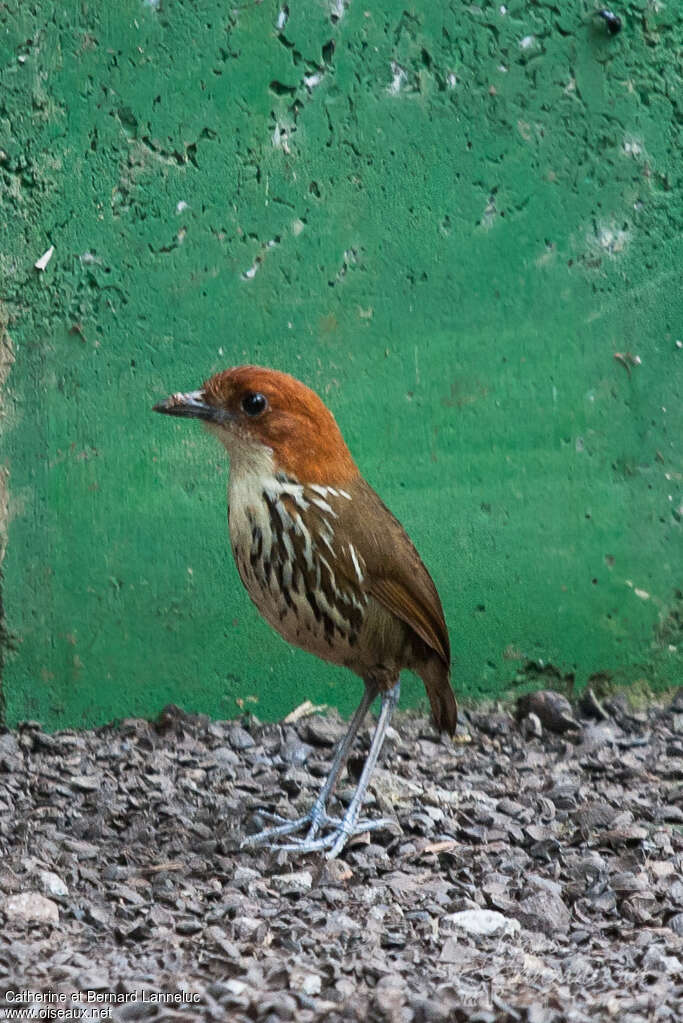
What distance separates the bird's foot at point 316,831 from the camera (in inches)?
166

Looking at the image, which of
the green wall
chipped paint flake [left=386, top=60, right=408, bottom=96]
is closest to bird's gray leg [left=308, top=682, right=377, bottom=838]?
the green wall

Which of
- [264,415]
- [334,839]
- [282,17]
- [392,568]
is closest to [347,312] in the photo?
[282,17]

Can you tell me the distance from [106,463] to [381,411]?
111cm

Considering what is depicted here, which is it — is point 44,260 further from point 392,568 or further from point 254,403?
point 392,568

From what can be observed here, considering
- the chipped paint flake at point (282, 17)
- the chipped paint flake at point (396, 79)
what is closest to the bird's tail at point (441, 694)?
the chipped paint flake at point (396, 79)

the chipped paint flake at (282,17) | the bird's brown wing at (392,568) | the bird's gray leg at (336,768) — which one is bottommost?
the bird's gray leg at (336,768)

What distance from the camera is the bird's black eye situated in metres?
4.08

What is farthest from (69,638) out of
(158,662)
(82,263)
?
(82,263)

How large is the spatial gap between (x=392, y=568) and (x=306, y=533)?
0.33m

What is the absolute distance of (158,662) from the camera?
17.3ft

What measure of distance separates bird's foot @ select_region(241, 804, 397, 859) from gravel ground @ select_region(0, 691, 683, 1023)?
0.14 ft

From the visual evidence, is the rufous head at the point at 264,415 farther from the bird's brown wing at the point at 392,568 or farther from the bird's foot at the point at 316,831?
the bird's foot at the point at 316,831

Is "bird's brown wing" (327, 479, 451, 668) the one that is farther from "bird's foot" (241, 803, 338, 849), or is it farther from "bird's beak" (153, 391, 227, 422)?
Result: "bird's foot" (241, 803, 338, 849)

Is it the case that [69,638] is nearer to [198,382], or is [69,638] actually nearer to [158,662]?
[158,662]
